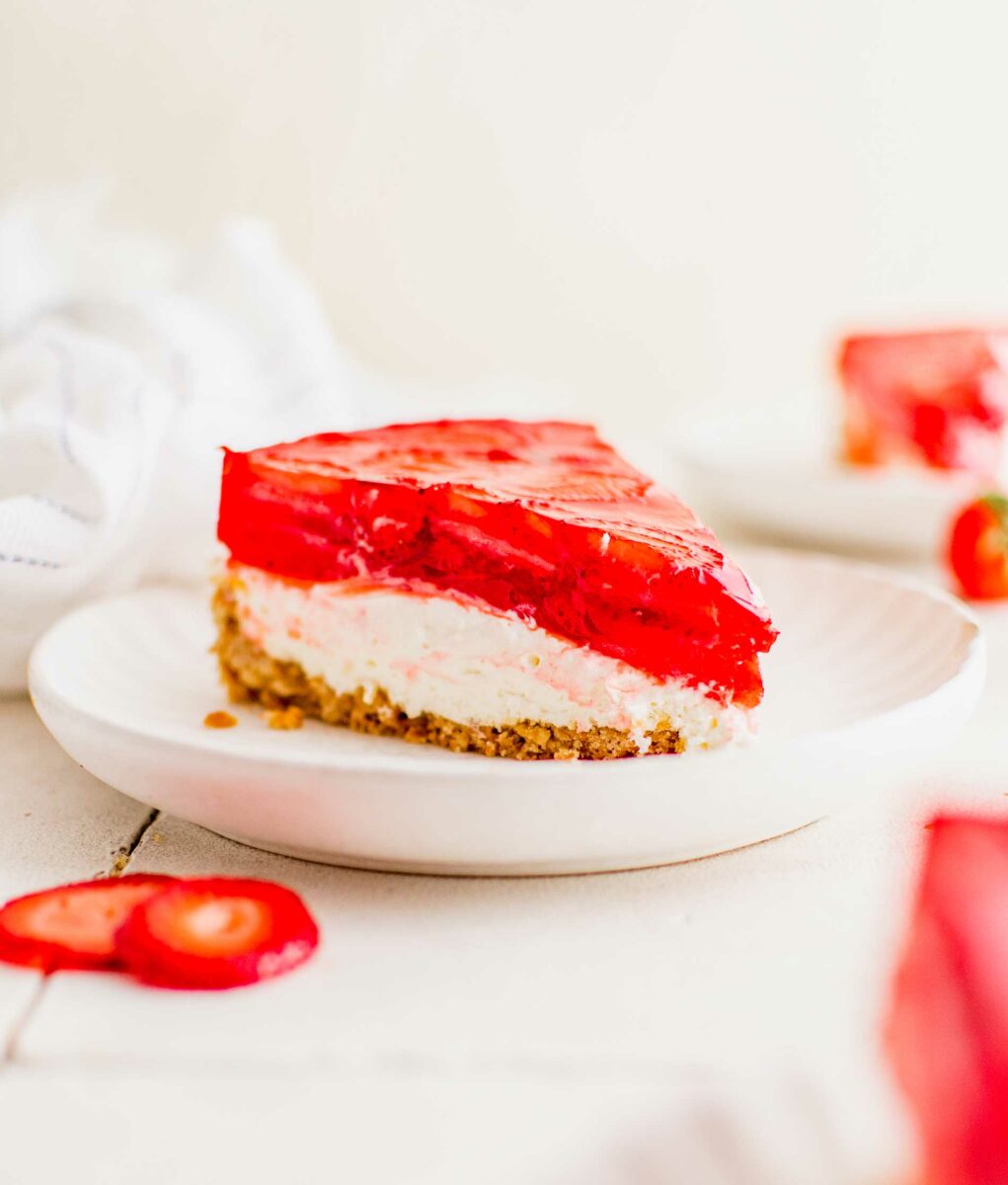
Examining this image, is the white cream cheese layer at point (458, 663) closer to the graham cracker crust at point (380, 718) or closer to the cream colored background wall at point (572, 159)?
the graham cracker crust at point (380, 718)

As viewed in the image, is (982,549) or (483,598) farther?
(982,549)

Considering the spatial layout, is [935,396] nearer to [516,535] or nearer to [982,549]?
[982,549]

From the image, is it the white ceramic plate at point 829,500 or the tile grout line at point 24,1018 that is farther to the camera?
the white ceramic plate at point 829,500

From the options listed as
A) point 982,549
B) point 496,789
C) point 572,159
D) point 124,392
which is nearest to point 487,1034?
point 496,789

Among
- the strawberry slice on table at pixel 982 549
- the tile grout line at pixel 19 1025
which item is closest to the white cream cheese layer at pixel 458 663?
the tile grout line at pixel 19 1025

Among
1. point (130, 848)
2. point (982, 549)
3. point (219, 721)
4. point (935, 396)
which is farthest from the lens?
point (935, 396)

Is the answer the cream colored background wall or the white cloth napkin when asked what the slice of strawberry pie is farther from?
the cream colored background wall

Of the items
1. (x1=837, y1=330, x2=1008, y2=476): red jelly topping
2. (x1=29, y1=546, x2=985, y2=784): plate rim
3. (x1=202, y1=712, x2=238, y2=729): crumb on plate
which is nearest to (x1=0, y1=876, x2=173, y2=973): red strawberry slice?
(x1=29, y1=546, x2=985, y2=784): plate rim

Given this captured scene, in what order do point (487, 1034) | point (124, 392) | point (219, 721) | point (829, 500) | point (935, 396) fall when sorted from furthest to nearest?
1. point (935, 396)
2. point (829, 500)
3. point (124, 392)
4. point (219, 721)
5. point (487, 1034)
